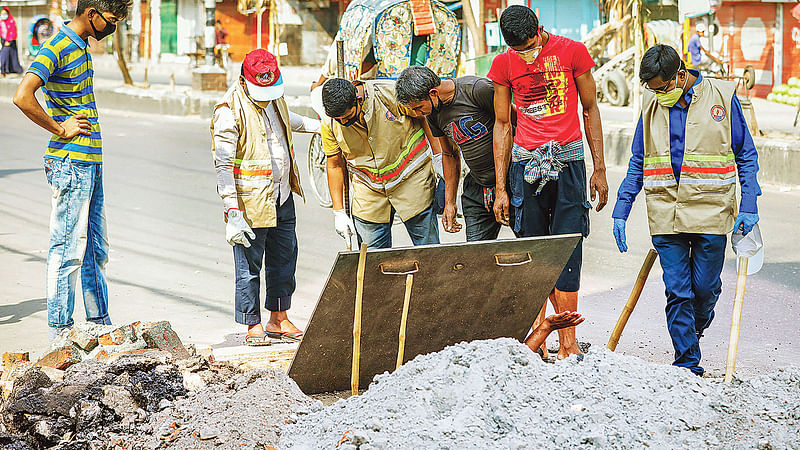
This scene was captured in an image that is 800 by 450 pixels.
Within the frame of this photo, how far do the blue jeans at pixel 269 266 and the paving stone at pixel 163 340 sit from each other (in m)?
0.71

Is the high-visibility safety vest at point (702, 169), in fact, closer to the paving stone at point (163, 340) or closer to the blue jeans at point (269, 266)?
the blue jeans at point (269, 266)

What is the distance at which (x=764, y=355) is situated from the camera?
17.2ft

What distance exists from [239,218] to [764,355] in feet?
9.88

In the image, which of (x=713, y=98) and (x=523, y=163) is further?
(x=523, y=163)

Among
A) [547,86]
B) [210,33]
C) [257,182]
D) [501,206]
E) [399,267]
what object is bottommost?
[399,267]

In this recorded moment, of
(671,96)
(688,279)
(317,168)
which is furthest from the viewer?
(317,168)

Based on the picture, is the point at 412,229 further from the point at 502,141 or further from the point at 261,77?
the point at 261,77

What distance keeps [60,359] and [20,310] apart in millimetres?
1927

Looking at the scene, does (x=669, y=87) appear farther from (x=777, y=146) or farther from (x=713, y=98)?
(x=777, y=146)

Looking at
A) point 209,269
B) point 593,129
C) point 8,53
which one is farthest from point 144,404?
point 8,53

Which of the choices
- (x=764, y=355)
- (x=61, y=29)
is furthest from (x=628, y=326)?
(x=61, y=29)

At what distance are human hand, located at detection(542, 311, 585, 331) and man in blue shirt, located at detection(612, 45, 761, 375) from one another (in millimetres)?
596

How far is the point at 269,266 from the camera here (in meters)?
5.50

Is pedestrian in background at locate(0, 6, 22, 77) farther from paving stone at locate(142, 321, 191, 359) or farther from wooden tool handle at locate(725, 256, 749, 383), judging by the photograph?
wooden tool handle at locate(725, 256, 749, 383)
